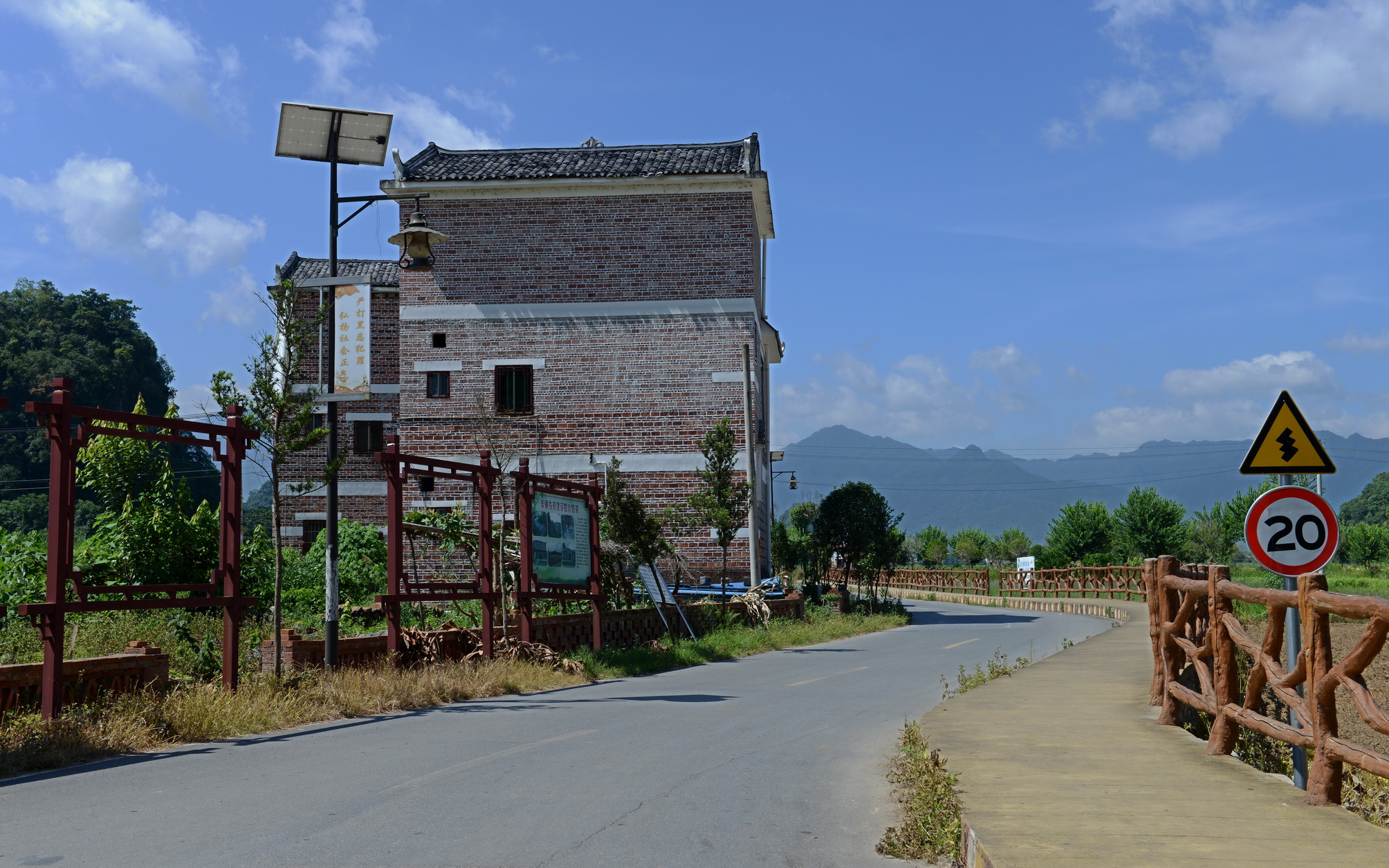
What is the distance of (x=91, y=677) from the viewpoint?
10.8 meters

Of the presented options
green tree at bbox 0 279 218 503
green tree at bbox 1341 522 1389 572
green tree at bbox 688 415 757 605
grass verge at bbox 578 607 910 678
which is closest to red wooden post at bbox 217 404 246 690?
grass verge at bbox 578 607 910 678

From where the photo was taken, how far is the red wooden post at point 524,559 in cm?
1784

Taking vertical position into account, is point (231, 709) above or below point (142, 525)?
below

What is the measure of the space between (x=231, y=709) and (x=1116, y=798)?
8.29 metres

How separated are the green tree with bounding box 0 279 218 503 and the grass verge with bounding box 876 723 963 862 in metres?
59.9

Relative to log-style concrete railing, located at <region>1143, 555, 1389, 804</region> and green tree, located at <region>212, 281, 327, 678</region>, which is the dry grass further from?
log-style concrete railing, located at <region>1143, 555, 1389, 804</region>

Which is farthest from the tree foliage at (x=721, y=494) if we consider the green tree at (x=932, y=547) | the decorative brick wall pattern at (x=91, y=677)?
the green tree at (x=932, y=547)

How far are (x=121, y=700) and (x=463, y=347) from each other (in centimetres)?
2244

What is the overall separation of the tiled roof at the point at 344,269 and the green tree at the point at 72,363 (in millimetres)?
27157

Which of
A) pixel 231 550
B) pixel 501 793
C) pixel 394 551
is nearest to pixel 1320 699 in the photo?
pixel 501 793

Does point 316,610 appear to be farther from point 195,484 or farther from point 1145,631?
point 195,484

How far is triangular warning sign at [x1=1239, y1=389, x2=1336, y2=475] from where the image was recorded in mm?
7727

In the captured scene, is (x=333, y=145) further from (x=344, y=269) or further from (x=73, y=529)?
(x=344, y=269)

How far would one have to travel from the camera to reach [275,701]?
12.0m
